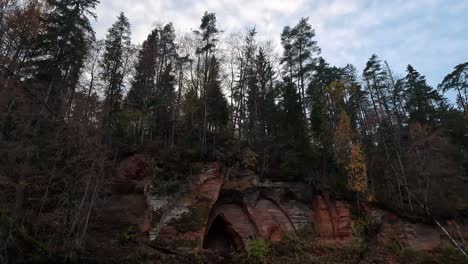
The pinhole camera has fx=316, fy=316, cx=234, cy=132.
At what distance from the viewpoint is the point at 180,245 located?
17547 mm

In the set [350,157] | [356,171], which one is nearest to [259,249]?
[356,171]

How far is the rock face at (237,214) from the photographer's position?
60.8 ft

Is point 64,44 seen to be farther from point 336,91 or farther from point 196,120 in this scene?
point 336,91

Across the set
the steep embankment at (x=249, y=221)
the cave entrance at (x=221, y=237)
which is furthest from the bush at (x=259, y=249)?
the cave entrance at (x=221, y=237)

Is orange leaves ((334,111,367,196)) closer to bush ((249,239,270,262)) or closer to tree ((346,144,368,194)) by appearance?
tree ((346,144,368,194))

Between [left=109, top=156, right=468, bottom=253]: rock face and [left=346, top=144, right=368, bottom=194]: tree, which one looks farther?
[left=346, top=144, right=368, bottom=194]: tree

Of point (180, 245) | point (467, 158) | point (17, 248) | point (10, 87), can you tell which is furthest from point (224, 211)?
point (467, 158)

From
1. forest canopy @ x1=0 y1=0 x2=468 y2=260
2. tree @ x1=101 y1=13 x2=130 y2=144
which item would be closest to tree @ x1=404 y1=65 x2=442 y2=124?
forest canopy @ x1=0 y1=0 x2=468 y2=260

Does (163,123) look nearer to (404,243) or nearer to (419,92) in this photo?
(404,243)

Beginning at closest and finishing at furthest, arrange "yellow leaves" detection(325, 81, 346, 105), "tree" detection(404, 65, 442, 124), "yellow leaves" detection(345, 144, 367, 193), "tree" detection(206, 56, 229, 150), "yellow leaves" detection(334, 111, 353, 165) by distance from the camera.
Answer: "yellow leaves" detection(345, 144, 367, 193) → "yellow leaves" detection(334, 111, 353, 165) → "yellow leaves" detection(325, 81, 346, 105) → "tree" detection(206, 56, 229, 150) → "tree" detection(404, 65, 442, 124)

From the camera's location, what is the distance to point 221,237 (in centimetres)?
2211

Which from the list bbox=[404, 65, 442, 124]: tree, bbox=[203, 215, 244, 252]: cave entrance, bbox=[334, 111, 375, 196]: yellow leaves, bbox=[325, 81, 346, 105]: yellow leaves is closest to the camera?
bbox=[203, 215, 244, 252]: cave entrance

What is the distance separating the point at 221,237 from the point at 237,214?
7.35 feet

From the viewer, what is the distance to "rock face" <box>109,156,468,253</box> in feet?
60.8
